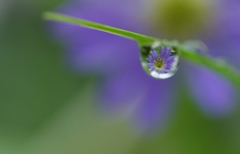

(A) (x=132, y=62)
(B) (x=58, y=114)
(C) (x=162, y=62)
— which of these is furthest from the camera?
(B) (x=58, y=114)

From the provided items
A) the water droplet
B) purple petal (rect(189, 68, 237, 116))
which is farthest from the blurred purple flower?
the water droplet

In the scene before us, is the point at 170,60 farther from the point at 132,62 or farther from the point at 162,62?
the point at 132,62

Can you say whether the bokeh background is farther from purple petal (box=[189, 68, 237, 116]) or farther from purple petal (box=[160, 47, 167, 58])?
purple petal (box=[160, 47, 167, 58])

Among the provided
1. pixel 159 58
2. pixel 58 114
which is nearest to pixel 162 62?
pixel 159 58

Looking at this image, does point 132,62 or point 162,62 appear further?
point 132,62

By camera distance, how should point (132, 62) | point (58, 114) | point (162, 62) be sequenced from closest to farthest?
point (162, 62) → point (132, 62) → point (58, 114)
